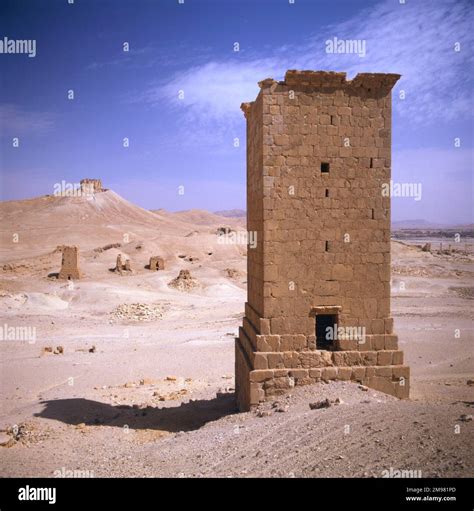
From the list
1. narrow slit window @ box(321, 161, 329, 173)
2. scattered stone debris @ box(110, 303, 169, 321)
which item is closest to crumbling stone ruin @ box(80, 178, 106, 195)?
scattered stone debris @ box(110, 303, 169, 321)

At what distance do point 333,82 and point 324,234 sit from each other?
2790mm

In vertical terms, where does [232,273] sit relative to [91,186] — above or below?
below

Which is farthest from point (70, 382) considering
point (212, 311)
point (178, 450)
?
point (212, 311)

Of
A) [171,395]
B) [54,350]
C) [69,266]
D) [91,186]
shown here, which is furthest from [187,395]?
[91,186]

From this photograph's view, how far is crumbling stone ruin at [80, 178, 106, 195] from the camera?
86938 mm

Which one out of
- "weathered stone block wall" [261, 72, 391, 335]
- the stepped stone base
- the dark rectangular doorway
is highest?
"weathered stone block wall" [261, 72, 391, 335]

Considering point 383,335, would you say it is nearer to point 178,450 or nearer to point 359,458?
point 359,458

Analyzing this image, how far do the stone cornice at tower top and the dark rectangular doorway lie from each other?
4.23 metres

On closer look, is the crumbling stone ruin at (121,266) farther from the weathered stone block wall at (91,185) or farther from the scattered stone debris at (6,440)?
the weathered stone block wall at (91,185)

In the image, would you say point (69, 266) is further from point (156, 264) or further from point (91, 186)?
point (91, 186)

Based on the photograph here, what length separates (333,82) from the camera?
28.2ft

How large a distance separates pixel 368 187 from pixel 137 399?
7.60m

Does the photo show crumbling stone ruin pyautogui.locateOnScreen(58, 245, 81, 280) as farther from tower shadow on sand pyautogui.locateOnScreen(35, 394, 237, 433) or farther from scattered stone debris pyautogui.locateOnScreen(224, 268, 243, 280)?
tower shadow on sand pyautogui.locateOnScreen(35, 394, 237, 433)
